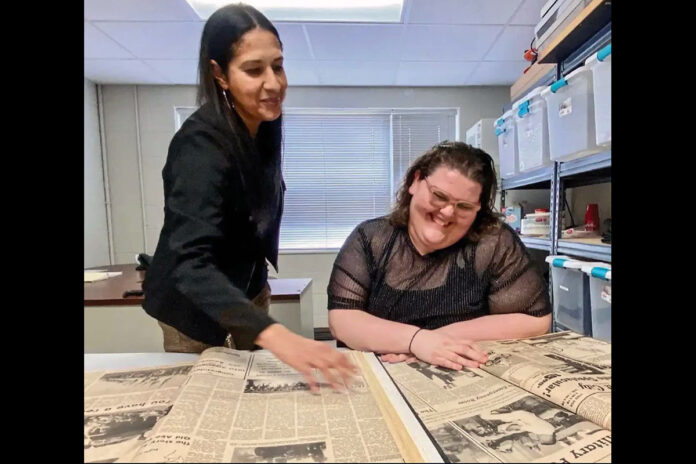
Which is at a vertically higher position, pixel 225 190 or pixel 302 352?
pixel 225 190

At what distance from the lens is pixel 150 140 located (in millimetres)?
640

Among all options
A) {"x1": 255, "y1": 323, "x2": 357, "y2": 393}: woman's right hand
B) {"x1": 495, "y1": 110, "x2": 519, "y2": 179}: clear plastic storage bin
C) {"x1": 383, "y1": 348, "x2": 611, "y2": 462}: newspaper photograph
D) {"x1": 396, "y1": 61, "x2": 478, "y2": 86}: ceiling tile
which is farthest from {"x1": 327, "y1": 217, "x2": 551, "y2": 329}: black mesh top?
{"x1": 495, "y1": 110, "x2": 519, "y2": 179}: clear plastic storage bin

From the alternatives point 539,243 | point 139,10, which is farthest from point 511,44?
point 139,10

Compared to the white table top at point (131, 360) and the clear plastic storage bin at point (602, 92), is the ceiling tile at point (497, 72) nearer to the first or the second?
the clear plastic storage bin at point (602, 92)

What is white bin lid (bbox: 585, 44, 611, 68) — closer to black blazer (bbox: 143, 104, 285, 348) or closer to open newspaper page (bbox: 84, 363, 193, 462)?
black blazer (bbox: 143, 104, 285, 348)

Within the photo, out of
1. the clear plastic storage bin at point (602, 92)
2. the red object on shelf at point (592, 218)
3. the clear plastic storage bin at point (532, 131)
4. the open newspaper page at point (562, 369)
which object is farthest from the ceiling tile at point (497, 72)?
the open newspaper page at point (562, 369)

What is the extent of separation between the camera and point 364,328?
24.3 inches

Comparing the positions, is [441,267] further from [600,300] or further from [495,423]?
[600,300]

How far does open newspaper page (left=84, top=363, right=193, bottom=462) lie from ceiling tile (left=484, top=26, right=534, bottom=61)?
47.5 inches

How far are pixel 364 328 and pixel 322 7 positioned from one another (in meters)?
0.50

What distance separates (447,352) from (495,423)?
0.47 ft

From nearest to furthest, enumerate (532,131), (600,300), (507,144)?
1. (600,300)
2. (532,131)
3. (507,144)
